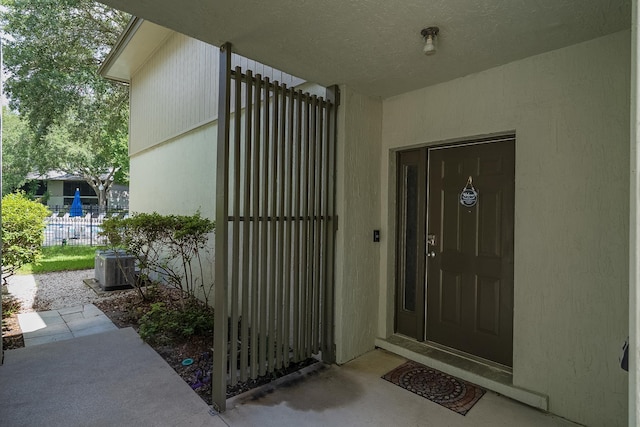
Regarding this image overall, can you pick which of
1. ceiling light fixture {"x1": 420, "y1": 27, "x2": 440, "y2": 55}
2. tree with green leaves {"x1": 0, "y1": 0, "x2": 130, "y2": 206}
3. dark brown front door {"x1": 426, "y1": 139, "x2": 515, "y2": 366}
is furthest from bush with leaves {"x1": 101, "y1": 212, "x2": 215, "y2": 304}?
tree with green leaves {"x1": 0, "y1": 0, "x2": 130, "y2": 206}

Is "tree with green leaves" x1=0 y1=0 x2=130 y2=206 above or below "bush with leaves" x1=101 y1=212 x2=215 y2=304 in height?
above

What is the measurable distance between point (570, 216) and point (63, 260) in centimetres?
1046

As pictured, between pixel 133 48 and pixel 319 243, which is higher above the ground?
pixel 133 48

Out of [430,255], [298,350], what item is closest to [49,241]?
[298,350]

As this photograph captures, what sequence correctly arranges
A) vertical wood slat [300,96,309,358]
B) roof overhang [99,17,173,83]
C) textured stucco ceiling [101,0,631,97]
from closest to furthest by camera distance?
textured stucco ceiling [101,0,631,97]
vertical wood slat [300,96,309,358]
roof overhang [99,17,173,83]

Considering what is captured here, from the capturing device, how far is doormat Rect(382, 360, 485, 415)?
2.66 m

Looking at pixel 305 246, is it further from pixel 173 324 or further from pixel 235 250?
pixel 173 324

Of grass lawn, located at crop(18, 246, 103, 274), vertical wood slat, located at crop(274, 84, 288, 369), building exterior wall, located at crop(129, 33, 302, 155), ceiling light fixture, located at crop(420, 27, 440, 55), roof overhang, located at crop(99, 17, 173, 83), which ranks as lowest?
grass lawn, located at crop(18, 246, 103, 274)

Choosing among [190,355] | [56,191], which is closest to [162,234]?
[190,355]

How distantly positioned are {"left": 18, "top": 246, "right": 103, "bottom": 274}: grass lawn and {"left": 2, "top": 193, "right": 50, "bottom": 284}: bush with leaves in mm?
2015

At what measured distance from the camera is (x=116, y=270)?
6.03m

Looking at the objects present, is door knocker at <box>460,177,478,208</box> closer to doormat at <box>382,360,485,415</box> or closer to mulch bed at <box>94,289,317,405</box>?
doormat at <box>382,360,485,415</box>

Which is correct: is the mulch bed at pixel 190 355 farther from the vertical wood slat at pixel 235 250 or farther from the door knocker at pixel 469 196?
the door knocker at pixel 469 196

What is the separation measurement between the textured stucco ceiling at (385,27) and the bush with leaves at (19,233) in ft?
13.5
